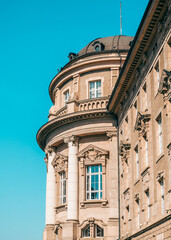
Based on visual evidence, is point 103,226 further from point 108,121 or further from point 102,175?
point 108,121

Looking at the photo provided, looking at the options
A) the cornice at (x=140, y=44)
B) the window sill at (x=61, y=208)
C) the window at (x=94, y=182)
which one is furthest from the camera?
the window sill at (x=61, y=208)

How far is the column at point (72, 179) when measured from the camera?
38.4 meters

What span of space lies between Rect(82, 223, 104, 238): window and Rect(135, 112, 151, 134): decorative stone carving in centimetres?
1223

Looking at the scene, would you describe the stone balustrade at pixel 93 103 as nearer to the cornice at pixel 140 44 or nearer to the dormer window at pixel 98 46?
the cornice at pixel 140 44

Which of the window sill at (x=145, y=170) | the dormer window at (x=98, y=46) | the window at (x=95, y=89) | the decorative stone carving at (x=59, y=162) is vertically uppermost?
the dormer window at (x=98, y=46)

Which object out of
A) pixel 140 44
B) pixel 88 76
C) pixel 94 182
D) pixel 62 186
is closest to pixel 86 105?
pixel 88 76

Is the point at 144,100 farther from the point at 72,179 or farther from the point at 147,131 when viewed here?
the point at 72,179

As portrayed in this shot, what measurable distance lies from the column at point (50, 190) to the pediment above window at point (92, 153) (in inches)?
182

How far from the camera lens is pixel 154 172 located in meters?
25.2

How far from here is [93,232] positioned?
3759 centimetres

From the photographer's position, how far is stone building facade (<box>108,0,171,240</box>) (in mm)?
23375

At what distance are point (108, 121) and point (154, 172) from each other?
14.5m

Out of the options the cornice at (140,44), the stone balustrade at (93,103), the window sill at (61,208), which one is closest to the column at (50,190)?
the window sill at (61,208)

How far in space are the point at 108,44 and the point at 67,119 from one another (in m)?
9.42
